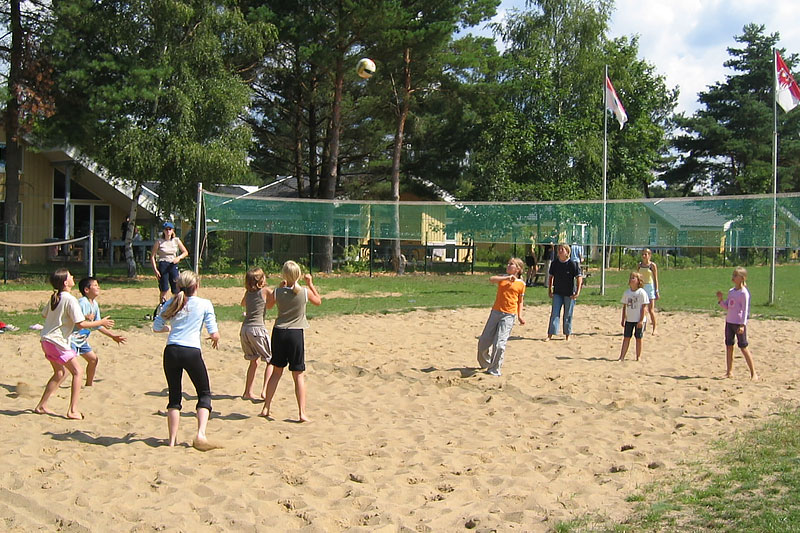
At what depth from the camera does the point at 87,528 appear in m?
3.87

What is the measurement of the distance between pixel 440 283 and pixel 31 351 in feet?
44.1

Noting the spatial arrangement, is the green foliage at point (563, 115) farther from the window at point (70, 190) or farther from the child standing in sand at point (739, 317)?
the child standing in sand at point (739, 317)

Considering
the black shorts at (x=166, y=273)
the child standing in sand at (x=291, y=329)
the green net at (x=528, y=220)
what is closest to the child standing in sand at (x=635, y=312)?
the child standing in sand at (x=291, y=329)

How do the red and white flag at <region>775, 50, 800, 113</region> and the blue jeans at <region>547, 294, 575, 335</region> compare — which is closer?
the blue jeans at <region>547, 294, 575, 335</region>

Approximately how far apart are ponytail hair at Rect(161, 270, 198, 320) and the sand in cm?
99

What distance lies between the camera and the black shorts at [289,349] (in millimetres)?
6191

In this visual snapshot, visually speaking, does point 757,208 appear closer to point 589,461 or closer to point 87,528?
point 589,461

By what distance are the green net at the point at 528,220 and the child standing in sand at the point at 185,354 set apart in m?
9.74

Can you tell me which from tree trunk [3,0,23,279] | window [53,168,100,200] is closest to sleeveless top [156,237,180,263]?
tree trunk [3,0,23,279]

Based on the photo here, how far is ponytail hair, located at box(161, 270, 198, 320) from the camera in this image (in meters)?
5.39

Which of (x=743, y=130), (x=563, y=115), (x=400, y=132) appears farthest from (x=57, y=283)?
(x=743, y=130)

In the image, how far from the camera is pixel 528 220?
20203mm

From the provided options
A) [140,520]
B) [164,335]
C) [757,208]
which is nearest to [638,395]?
[140,520]

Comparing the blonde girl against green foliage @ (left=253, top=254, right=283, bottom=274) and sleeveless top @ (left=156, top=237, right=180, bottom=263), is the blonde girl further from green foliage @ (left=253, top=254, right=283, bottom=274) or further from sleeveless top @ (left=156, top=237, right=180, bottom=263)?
green foliage @ (left=253, top=254, right=283, bottom=274)
